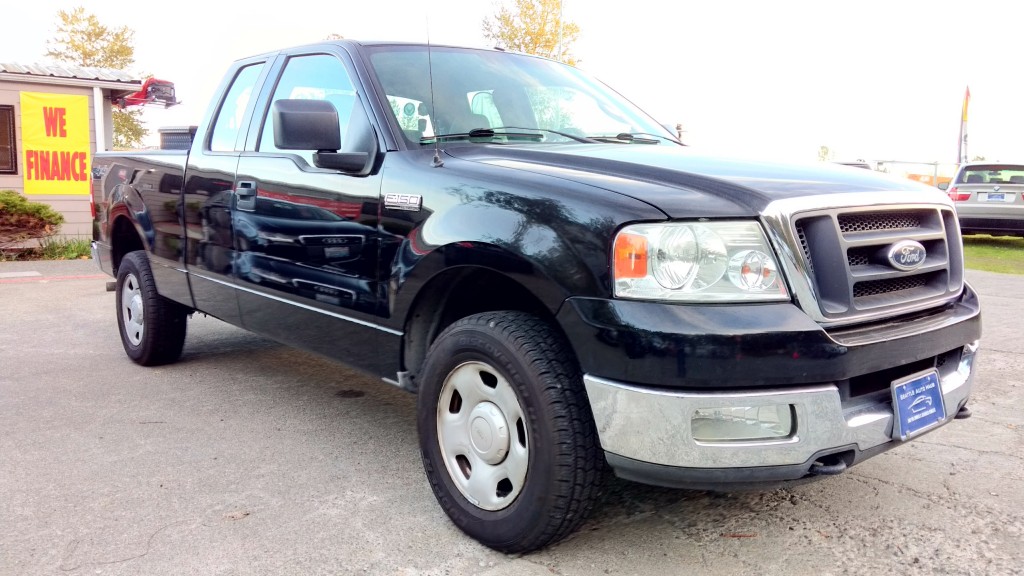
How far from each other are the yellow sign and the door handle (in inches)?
416

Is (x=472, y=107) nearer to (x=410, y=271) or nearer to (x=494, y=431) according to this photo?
(x=410, y=271)

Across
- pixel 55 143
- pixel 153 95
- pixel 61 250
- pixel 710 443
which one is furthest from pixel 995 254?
pixel 55 143

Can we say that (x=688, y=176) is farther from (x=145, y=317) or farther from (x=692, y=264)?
(x=145, y=317)

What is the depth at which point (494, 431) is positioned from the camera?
8.98 feet

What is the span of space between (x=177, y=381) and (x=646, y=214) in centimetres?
371

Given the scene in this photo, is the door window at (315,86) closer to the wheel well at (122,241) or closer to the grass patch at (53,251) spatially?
the wheel well at (122,241)

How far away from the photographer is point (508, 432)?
8.91 feet

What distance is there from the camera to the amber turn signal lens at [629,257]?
94.4 inches

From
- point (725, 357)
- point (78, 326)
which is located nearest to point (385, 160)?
point (725, 357)

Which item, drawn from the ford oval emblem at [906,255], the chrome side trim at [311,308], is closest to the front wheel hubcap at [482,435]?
the chrome side trim at [311,308]

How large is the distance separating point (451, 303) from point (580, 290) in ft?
2.76

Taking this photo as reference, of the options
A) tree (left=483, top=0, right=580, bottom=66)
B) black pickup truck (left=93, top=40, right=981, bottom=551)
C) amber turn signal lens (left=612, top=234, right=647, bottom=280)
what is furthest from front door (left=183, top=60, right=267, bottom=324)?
tree (left=483, top=0, right=580, bottom=66)

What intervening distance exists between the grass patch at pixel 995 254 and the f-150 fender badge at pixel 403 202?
1073 cm

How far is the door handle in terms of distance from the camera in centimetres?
401
